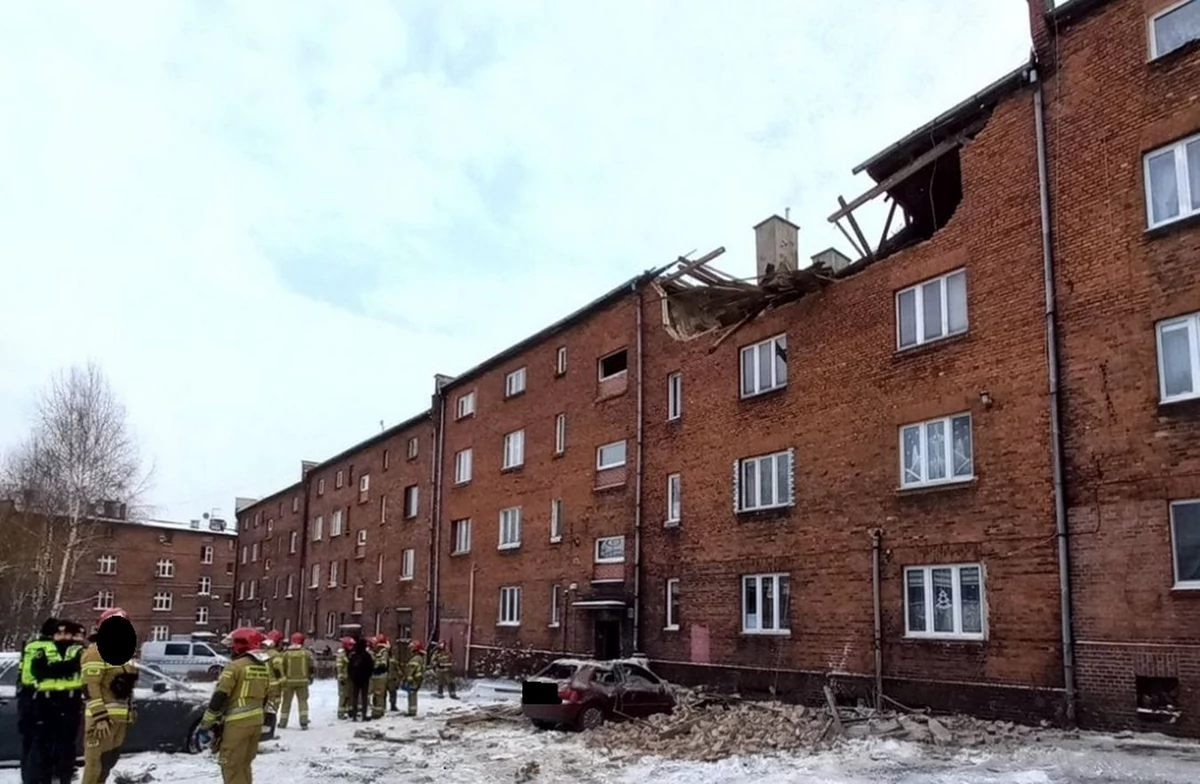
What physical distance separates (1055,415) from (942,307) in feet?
10.4

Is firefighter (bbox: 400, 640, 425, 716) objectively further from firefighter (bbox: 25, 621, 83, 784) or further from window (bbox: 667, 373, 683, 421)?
firefighter (bbox: 25, 621, 83, 784)

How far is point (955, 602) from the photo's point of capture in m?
15.8

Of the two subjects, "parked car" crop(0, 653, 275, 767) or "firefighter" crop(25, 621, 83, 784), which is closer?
"firefighter" crop(25, 621, 83, 784)

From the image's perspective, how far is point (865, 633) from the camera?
17.1m

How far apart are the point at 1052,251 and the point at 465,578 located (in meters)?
22.3

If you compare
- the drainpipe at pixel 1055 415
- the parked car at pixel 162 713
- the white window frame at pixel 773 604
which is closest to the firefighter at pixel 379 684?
the parked car at pixel 162 713

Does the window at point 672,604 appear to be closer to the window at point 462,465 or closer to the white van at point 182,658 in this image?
the window at point 462,465

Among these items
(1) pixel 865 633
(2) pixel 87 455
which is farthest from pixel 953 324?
(2) pixel 87 455

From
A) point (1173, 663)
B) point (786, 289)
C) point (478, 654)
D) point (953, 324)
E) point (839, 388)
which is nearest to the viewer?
point (1173, 663)

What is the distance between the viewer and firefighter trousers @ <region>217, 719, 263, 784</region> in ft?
26.7

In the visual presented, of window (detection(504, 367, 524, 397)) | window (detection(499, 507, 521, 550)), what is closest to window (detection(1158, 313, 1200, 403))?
window (detection(499, 507, 521, 550))

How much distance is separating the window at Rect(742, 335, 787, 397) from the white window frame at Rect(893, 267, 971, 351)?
2981 mm

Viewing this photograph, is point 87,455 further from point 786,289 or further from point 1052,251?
point 1052,251

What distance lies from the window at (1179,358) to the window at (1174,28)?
4022mm
